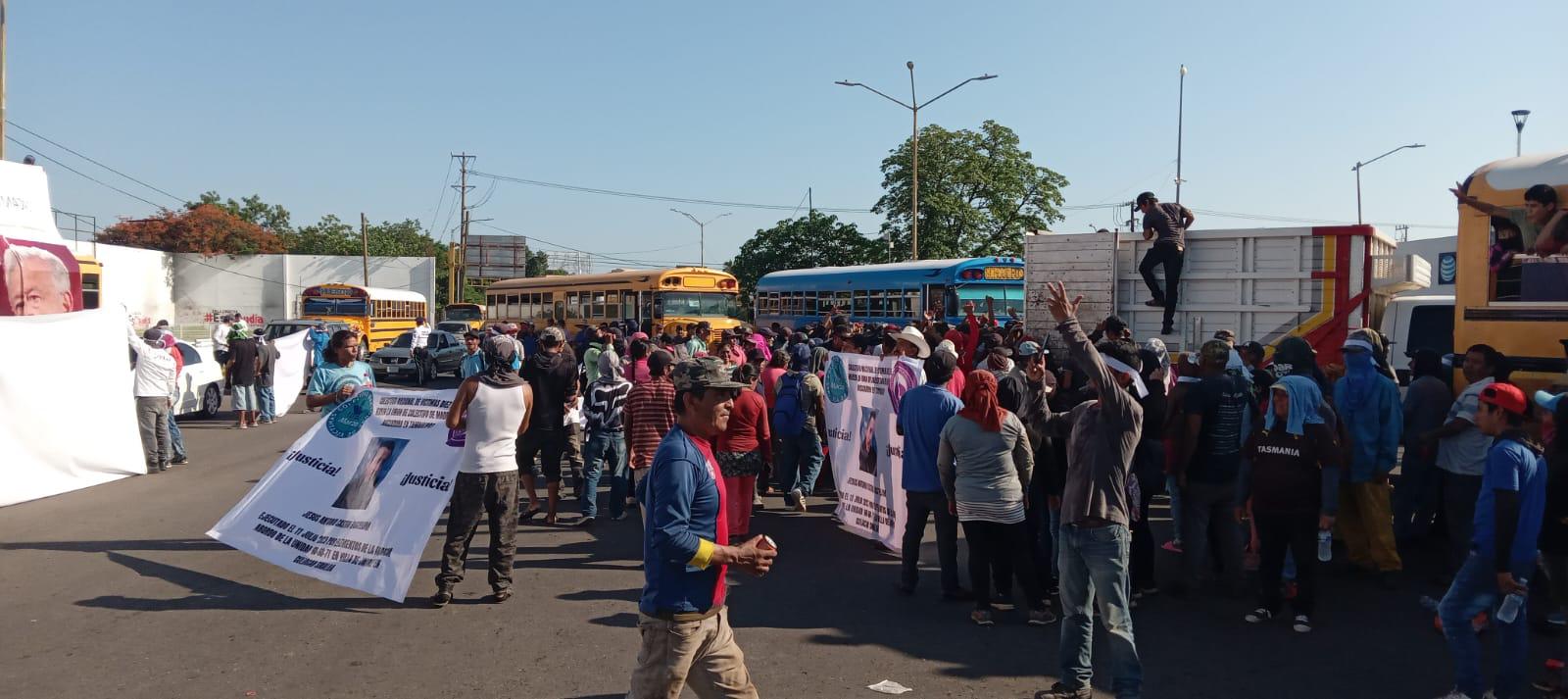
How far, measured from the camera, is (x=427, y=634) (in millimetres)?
6277

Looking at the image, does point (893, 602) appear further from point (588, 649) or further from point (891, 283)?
point (891, 283)

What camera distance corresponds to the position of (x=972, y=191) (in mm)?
46000

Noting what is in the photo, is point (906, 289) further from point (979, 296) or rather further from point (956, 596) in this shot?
point (956, 596)

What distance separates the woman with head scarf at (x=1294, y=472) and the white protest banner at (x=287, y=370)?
1559cm

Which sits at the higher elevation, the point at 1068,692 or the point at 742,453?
the point at 742,453

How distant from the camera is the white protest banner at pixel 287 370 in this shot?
17.1 metres

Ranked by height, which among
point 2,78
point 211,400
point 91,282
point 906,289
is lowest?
point 211,400

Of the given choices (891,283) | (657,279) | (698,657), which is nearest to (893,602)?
(698,657)

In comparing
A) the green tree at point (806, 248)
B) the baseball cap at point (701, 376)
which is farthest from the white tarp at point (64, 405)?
the green tree at point (806, 248)

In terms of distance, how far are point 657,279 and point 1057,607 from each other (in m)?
21.4

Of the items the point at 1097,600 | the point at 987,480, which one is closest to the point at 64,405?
the point at 987,480

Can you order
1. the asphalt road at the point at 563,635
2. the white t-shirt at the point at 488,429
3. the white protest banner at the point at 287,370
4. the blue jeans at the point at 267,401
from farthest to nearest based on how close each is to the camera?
the blue jeans at the point at 267,401 → the white protest banner at the point at 287,370 → the white t-shirt at the point at 488,429 → the asphalt road at the point at 563,635

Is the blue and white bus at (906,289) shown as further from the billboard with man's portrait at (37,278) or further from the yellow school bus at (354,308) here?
the billboard with man's portrait at (37,278)

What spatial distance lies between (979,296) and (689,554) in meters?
20.6
